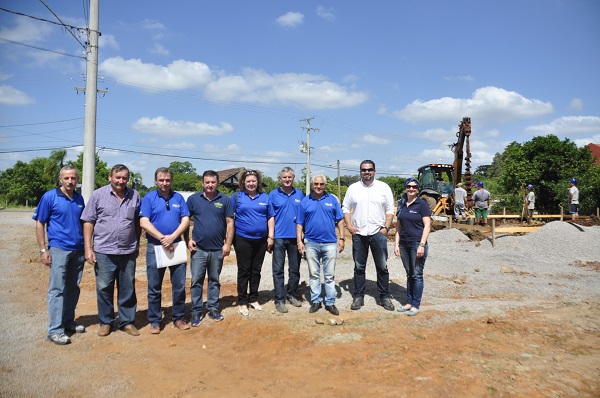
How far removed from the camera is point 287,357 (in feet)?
13.7

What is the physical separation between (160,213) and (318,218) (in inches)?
78.4

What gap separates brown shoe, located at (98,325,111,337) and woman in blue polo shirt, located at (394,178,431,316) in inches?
143

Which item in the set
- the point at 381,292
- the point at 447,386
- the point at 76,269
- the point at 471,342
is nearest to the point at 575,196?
the point at 381,292

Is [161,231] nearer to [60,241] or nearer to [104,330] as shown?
[60,241]

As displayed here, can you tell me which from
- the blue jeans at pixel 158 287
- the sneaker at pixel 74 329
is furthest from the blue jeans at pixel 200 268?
the sneaker at pixel 74 329

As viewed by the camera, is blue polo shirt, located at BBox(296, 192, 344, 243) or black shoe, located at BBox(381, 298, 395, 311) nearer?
blue polo shirt, located at BBox(296, 192, 344, 243)

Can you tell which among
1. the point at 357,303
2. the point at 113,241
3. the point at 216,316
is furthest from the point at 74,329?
the point at 357,303

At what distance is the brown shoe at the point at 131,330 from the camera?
4843mm

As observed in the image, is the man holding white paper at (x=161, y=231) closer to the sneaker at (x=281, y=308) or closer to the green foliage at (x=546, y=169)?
the sneaker at (x=281, y=308)

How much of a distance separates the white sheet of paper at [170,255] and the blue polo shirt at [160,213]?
9cm

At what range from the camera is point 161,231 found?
4.92 meters

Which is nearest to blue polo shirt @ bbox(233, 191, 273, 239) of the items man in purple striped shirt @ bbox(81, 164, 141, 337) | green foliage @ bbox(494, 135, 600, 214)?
man in purple striped shirt @ bbox(81, 164, 141, 337)

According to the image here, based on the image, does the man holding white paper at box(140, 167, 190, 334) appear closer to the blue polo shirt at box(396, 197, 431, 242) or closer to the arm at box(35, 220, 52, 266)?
the arm at box(35, 220, 52, 266)

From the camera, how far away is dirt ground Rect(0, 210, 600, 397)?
3.40 metres
